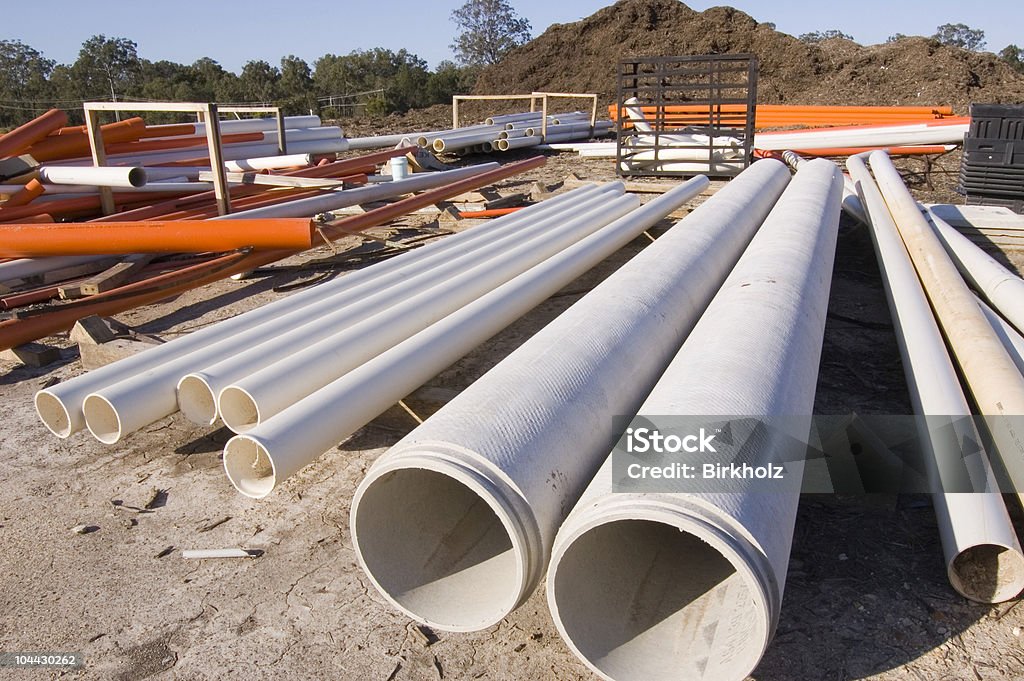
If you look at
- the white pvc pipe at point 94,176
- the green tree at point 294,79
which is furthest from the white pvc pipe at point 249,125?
the green tree at point 294,79

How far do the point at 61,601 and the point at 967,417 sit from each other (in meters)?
3.30

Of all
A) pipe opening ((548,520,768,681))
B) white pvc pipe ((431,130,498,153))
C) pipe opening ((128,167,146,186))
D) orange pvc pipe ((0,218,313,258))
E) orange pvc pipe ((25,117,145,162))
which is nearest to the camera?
pipe opening ((548,520,768,681))

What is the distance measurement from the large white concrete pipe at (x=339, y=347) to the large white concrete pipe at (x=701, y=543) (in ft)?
4.93

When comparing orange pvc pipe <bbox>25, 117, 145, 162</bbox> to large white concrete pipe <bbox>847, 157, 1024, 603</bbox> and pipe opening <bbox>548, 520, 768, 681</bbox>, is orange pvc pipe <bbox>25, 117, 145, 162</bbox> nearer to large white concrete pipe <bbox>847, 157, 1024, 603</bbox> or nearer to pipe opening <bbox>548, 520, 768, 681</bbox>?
pipe opening <bbox>548, 520, 768, 681</bbox>

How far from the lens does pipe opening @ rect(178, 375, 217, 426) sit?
3.15 meters

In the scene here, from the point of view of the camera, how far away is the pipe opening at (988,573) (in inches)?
89.0

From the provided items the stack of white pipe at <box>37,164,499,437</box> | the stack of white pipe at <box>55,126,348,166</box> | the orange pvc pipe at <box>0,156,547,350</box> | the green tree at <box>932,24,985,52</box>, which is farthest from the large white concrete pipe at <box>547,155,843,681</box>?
the green tree at <box>932,24,985,52</box>

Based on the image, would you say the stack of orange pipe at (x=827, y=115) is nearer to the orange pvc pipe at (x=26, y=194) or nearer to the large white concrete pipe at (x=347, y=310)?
the large white concrete pipe at (x=347, y=310)

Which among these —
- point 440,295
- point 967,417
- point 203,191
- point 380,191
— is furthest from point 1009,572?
point 203,191

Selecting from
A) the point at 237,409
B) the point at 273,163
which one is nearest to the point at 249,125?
the point at 273,163

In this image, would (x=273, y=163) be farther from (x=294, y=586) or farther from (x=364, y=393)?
(x=294, y=586)

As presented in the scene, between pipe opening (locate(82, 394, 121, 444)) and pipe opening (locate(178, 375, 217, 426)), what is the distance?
0.27 m

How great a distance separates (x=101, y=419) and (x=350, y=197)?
4.75 meters

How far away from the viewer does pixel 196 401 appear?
3.19 meters
